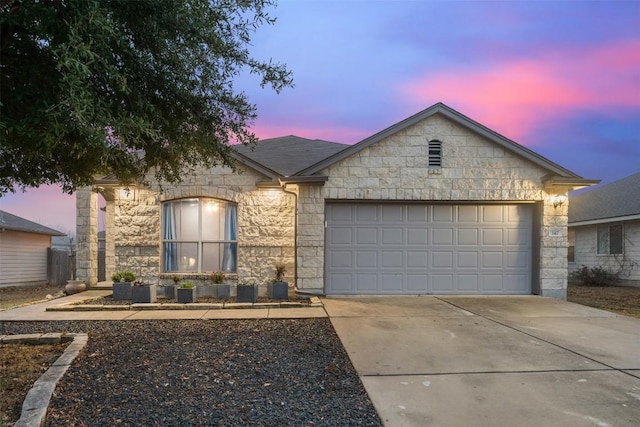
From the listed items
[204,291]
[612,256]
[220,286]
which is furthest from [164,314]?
[612,256]

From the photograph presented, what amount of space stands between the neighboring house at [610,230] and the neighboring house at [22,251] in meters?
23.6

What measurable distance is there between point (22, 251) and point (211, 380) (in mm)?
17173

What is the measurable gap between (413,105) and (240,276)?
3298 cm

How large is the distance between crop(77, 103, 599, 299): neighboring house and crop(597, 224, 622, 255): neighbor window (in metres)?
8.61

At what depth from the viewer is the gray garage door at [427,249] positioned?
10.8 metres

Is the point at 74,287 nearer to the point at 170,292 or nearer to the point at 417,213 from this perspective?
the point at 170,292

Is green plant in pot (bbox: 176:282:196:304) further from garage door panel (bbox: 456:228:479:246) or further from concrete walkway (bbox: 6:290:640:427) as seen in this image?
garage door panel (bbox: 456:228:479:246)

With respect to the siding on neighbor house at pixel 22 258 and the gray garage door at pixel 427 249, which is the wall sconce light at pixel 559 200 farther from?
the siding on neighbor house at pixel 22 258

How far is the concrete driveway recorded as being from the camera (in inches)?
151

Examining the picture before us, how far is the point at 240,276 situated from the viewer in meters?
11.1

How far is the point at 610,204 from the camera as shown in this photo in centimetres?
1820

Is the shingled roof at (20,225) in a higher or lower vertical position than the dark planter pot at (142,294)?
higher

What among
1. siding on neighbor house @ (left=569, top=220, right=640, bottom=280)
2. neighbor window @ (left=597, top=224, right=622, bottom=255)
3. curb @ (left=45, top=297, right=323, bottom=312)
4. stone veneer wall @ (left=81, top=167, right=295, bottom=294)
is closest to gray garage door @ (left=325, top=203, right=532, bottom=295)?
stone veneer wall @ (left=81, top=167, right=295, bottom=294)

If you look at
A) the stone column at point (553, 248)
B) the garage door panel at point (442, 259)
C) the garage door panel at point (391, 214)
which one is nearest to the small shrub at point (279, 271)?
the garage door panel at point (391, 214)
